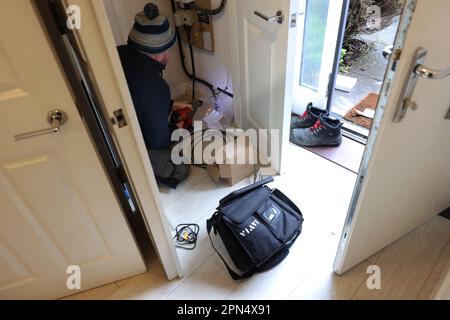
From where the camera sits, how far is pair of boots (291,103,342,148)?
216 cm

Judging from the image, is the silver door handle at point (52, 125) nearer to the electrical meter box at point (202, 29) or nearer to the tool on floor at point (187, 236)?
the tool on floor at point (187, 236)

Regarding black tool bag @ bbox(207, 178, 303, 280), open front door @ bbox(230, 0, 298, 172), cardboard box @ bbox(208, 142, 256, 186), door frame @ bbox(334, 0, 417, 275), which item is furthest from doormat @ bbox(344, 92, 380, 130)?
door frame @ bbox(334, 0, 417, 275)

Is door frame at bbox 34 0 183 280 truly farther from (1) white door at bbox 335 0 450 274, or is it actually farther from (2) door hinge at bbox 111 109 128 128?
(1) white door at bbox 335 0 450 274

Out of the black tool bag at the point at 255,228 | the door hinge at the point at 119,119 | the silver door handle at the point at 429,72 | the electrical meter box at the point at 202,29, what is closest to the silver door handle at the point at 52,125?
the door hinge at the point at 119,119

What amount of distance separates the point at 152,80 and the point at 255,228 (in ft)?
3.32

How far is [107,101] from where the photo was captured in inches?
35.4

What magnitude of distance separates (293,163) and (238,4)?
3.36ft

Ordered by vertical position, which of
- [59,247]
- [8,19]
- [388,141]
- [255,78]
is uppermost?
[8,19]

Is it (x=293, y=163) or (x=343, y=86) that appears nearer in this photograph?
(x=293, y=163)

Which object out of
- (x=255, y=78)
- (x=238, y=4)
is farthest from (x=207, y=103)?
(x=238, y=4)

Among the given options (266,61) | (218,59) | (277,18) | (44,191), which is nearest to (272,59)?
(266,61)
